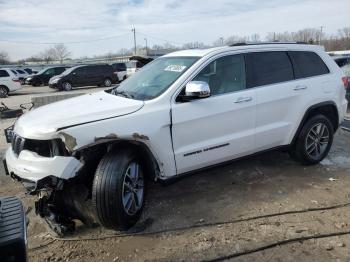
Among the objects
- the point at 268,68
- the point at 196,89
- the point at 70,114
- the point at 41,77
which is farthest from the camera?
the point at 41,77

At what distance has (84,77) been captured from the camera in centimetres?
2547

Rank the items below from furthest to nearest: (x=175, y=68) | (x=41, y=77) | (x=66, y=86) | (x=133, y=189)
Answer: (x=41, y=77) → (x=66, y=86) → (x=175, y=68) → (x=133, y=189)

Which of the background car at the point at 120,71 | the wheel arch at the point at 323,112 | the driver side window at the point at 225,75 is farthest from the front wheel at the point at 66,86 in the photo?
the driver side window at the point at 225,75

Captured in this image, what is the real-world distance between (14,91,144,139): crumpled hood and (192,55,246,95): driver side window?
2.99 feet

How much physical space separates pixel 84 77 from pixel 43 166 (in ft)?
75.1

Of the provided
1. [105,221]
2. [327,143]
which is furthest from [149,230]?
[327,143]

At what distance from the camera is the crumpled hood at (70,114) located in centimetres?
354

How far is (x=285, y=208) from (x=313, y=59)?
2439 millimetres

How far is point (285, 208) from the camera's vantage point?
425 centimetres

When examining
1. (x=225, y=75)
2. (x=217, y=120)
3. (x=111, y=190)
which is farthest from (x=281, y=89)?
(x=111, y=190)

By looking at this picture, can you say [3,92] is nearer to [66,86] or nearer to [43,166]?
[66,86]

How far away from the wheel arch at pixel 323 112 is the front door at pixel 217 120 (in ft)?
3.31

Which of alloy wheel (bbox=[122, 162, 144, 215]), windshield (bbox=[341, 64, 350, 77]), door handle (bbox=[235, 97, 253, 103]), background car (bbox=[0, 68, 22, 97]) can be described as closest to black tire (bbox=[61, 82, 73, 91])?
background car (bbox=[0, 68, 22, 97])

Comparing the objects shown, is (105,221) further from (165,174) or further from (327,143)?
(327,143)
